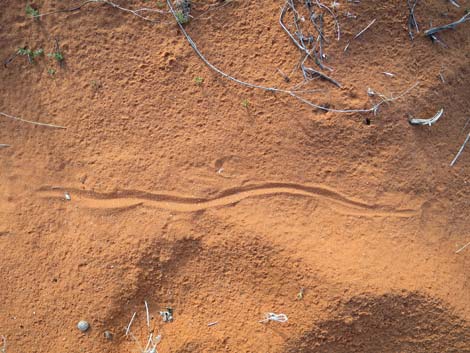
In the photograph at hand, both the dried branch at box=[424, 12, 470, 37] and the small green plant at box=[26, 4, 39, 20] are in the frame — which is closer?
the dried branch at box=[424, 12, 470, 37]

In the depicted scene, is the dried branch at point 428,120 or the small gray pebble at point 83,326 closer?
the dried branch at point 428,120

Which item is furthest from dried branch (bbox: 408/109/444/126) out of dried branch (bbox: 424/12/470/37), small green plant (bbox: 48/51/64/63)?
small green plant (bbox: 48/51/64/63)

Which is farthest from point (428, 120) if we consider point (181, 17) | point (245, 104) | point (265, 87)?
point (181, 17)

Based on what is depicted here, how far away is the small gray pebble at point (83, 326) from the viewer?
12.5ft

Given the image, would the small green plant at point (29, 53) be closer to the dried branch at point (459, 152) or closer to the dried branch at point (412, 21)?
the dried branch at point (412, 21)

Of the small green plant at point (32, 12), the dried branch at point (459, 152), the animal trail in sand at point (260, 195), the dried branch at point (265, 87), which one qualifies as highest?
the small green plant at point (32, 12)

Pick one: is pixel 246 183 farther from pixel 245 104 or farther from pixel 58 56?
pixel 58 56

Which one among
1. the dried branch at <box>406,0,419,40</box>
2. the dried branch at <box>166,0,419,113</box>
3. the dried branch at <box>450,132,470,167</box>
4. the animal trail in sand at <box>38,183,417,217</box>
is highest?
the dried branch at <box>406,0,419,40</box>

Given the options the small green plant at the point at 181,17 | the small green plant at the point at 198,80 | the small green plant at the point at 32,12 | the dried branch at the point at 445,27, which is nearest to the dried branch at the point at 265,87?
the small green plant at the point at 181,17

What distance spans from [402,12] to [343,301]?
268cm

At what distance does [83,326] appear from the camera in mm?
3812

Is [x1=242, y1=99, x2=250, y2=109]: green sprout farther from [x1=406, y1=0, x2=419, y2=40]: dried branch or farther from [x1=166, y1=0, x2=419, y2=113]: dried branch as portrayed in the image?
[x1=406, y1=0, x2=419, y2=40]: dried branch

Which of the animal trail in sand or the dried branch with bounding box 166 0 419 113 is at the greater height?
the dried branch with bounding box 166 0 419 113

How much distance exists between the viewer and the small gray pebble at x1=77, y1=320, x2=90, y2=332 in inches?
150
